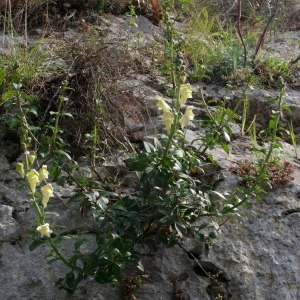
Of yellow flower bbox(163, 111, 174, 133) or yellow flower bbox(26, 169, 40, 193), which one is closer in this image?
yellow flower bbox(26, 169, 40, 193)

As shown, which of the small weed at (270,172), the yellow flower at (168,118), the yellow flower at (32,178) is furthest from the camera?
the small weed at (270,172)

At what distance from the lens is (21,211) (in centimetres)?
341

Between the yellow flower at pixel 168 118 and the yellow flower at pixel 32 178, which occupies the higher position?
the yellow flower at pixel 168 118

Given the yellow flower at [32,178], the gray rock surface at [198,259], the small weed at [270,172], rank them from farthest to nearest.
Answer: the small weed at [270,172] → the gray rock surface at [198,259] → the yellow flower at [32,178]

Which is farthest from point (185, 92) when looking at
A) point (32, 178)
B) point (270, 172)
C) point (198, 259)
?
point (270, 172)

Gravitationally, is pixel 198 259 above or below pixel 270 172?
below

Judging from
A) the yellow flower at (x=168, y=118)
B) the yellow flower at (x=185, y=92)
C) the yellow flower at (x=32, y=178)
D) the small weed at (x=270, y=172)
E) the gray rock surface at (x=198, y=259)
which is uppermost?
the yellow flower at (x=185, y=92)

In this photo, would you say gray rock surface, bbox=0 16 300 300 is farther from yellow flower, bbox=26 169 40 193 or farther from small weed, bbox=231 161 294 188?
yellow flower, bbox=26 169 40 193

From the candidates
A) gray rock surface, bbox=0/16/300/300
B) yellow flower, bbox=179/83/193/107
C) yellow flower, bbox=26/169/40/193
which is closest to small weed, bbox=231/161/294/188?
gray rock surface, bbox=0/16/300/300

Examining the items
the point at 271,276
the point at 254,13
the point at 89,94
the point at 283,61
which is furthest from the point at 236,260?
the point at 254,13

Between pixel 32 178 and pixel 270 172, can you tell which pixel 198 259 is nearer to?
pixel 270 172

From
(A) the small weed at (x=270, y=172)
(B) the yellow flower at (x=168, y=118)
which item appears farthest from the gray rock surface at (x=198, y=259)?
(B) the yellow flower at (x=168, y=118)

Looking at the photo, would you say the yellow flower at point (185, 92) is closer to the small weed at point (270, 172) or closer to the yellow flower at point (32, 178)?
Answer: the yellow flower at point (32, 178)

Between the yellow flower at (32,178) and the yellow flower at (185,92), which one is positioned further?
the yellow flower at (185,92)
